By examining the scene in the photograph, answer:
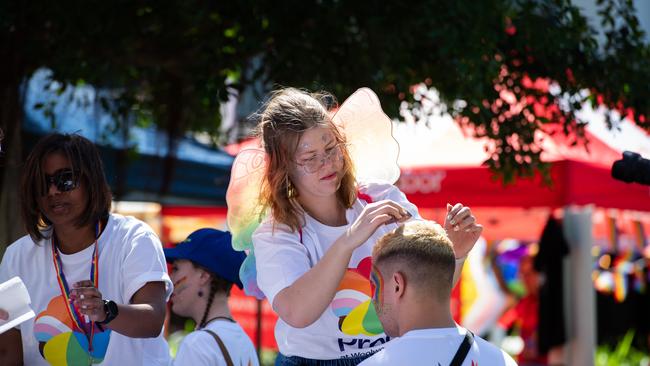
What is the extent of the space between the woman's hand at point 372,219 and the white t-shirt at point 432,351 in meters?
0.30

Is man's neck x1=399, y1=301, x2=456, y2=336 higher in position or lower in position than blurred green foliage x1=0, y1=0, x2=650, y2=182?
lower

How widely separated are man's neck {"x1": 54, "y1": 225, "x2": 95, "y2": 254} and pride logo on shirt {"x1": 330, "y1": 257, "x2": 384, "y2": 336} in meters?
0.74

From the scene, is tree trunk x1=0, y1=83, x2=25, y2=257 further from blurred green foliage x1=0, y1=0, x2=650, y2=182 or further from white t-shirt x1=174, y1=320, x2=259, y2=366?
white t-shirt x1=174, y1=320, x2=259, y2=366

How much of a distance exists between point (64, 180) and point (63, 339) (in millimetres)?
453

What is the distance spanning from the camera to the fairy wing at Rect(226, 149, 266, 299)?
2590mm

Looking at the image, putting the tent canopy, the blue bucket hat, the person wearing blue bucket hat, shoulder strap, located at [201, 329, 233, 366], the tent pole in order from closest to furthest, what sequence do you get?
shoulder strap, located at [201, 329, 233, 366]
the person wearing blue bucket hat
the blue bucket hat
the tent canopy
the tent pole

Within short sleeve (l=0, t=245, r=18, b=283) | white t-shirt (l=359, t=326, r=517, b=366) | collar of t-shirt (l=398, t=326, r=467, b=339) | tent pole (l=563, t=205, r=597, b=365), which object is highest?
collar of t-shirt (l=398, t=326, r=467, b=339)

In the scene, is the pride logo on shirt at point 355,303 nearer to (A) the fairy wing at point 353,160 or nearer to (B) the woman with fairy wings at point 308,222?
(B) the woman with fairy wings at point 308,222

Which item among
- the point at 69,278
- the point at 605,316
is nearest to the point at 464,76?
the point at 69,278

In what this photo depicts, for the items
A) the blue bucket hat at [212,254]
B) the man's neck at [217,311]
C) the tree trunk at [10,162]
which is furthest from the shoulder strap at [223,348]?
the tree trunk at [10,162]

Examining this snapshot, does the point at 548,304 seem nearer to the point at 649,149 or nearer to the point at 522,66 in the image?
the point at 649,149

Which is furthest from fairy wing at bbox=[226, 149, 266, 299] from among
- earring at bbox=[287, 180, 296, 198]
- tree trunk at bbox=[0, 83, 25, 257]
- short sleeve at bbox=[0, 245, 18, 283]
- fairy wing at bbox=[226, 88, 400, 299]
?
tree trunk at bbox=[0, 83, 25, 257]

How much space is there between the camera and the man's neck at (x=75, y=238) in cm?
255

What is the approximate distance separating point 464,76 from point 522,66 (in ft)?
2.28
